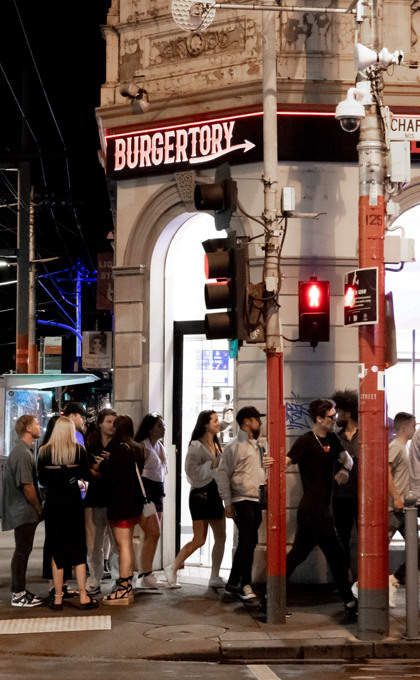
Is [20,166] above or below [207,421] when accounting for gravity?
above

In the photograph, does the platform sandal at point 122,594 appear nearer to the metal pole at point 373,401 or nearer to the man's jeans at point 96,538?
the man's jeans at point 96,538

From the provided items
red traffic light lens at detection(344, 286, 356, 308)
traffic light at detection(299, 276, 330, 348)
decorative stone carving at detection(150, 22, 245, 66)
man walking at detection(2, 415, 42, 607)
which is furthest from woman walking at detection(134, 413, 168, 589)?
decorative stone carving at detection(150, 22, 245, 66)

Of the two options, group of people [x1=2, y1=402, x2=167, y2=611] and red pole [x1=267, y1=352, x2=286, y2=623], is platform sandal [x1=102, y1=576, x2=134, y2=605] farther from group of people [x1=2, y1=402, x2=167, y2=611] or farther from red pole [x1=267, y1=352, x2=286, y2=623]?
red pole [x1=267, y1=352, x2=286, y2=623]

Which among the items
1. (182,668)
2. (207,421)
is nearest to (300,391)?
(207,421)

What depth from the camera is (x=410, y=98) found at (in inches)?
514

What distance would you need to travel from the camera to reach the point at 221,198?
10008 mm

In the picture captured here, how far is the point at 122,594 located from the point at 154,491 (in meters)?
1.51

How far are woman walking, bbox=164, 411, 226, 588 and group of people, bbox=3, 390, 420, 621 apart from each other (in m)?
0.01

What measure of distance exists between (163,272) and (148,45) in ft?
10.1

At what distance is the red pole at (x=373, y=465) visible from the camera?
929 centimetres

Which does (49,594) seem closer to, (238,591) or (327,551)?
(238,591)

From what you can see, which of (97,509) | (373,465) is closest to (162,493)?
(97,509)

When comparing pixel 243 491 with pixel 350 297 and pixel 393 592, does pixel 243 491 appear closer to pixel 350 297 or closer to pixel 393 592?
pixel 393 592

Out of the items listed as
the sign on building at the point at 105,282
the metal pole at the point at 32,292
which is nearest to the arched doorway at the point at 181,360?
the sign on building at the point at 105,282
